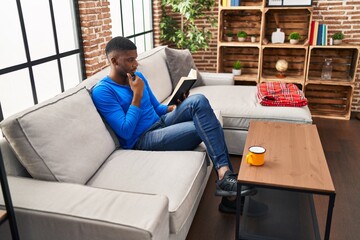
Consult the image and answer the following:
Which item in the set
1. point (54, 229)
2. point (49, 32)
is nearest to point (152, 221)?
point (54, 229)

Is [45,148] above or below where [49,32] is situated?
below

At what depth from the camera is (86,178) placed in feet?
5.81

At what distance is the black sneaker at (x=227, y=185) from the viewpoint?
2.02 m

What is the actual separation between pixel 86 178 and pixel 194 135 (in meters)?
0.74

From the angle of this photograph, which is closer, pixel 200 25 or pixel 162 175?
pixel 162 175

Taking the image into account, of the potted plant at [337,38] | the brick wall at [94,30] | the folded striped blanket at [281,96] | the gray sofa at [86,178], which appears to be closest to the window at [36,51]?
the brick wall at [94,30]

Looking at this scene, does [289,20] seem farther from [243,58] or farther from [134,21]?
[134,21]

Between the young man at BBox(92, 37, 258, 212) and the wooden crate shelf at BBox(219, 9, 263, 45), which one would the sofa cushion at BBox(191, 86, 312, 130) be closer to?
the young man at BBox(92, 37, 258, 212)

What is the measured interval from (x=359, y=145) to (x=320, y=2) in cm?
179

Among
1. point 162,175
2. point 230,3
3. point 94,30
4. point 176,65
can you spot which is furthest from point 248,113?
point 230,3

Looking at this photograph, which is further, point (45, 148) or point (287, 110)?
point (287, 110)

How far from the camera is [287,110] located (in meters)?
2.93

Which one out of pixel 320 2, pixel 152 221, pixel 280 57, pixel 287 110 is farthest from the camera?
pixel 280 57

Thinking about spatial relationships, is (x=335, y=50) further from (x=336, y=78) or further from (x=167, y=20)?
(x=167, y=20)
